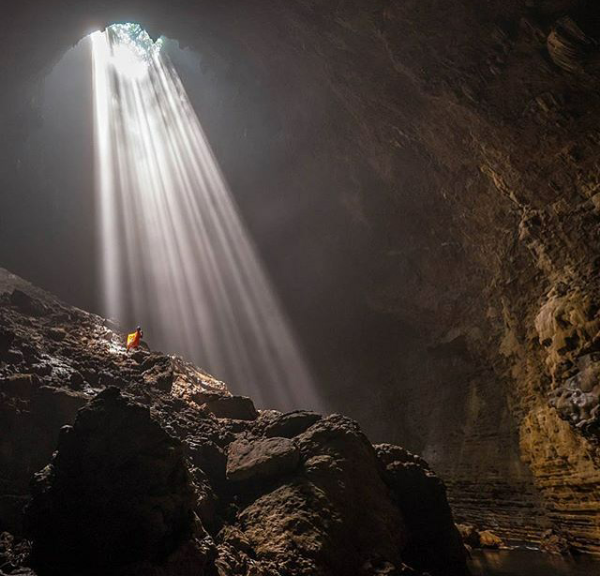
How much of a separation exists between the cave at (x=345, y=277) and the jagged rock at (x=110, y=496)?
0.13 feet

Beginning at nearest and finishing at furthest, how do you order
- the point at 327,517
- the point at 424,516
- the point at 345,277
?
1. the point at 327,517
2. the point at 424,516
3. the point at 345,277

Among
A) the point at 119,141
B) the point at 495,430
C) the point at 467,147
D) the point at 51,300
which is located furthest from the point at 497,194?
the point at 119,141

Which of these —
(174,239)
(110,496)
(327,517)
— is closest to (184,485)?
(110,496)

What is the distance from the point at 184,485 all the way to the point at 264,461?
2.00 meters

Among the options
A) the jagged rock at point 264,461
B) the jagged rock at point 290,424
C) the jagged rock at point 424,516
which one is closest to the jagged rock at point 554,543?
the jagged rock at point 424,516

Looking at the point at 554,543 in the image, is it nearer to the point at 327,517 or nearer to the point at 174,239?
the point at 327,517

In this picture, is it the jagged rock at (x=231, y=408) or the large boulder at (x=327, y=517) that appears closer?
the large boulder at (x=327, y=517)

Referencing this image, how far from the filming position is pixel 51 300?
611 inches

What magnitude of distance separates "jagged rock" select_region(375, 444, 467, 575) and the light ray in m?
14.9

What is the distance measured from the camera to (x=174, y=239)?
2909cm

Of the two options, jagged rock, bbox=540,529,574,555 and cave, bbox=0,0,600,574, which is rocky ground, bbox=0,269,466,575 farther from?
jagged rock, bbox=540,529,574,555

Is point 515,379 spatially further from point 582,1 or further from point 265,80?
point 265,80

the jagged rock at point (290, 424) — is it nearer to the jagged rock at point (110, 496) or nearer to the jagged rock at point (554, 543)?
the jagged rock at point (110, 496)

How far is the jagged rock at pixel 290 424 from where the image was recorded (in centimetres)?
827
